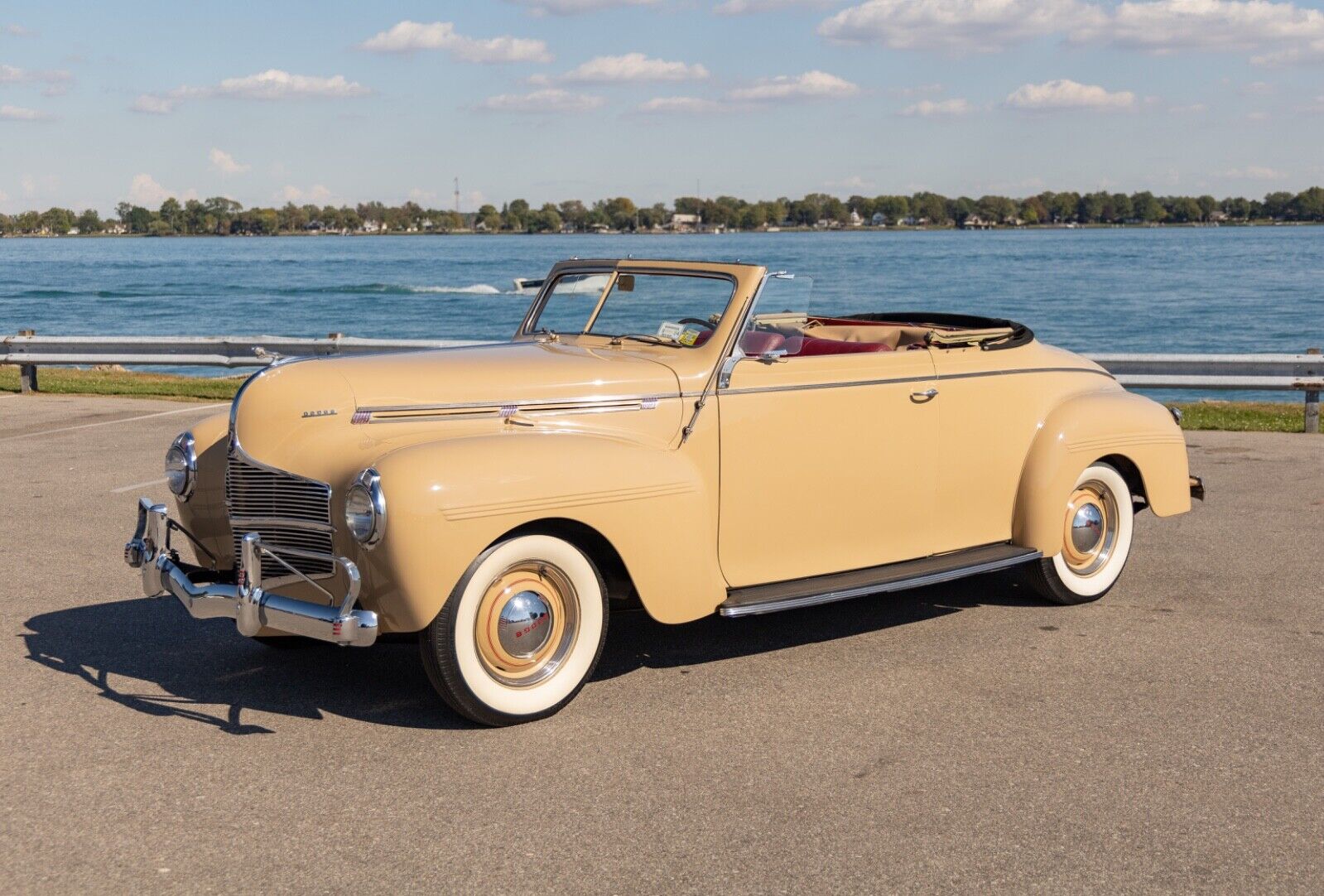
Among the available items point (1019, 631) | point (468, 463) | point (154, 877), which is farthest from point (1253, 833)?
point (154, 877)

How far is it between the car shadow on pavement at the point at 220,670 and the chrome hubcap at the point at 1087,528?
3.24 m

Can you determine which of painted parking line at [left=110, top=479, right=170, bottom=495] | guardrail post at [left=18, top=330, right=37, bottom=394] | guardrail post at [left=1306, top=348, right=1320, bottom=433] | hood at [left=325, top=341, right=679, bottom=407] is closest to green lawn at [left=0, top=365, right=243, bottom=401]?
guardrail post at [left=18, top=330, right=37, bottom=394]

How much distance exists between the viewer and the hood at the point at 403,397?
482cm

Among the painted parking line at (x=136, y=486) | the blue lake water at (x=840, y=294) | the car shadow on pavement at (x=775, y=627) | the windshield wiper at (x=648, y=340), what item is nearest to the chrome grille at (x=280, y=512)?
the car shadow on pavement at (x=775, y=627)

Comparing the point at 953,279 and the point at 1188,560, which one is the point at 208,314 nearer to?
the point at 953,279

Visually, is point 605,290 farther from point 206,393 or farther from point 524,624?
point 206,393

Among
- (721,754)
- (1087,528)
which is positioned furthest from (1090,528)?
(721,754)

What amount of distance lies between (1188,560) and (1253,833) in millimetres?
3673

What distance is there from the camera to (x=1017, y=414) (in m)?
6.20

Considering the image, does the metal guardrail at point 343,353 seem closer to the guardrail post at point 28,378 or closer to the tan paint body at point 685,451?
the guardrail post at point 28,378

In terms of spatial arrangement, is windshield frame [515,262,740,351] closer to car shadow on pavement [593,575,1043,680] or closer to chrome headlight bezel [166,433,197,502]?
car shadow on pavement [593,575,1043,680]

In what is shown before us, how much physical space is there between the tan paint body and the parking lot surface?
0.47 meters

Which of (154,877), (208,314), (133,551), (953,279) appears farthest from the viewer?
(953,279)

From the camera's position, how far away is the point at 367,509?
441 centimetres
